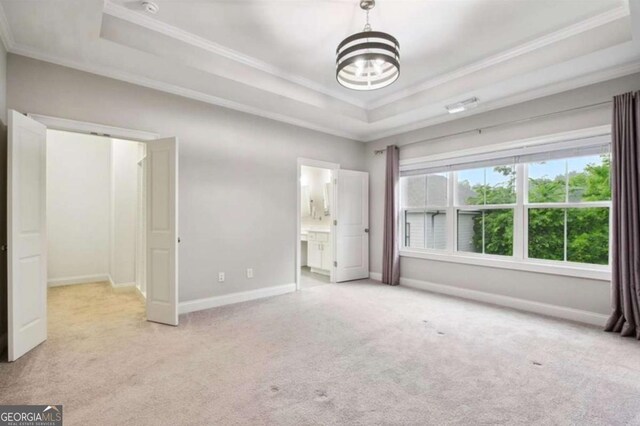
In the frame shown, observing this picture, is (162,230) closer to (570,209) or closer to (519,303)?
(519,303)

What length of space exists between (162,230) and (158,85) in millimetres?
A: 1728

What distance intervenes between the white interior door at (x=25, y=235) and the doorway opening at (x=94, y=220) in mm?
1539

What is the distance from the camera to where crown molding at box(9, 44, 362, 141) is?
9.93 feet

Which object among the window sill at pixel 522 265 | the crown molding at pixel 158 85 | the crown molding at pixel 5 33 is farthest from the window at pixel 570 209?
the crown molding at pixel 5 33

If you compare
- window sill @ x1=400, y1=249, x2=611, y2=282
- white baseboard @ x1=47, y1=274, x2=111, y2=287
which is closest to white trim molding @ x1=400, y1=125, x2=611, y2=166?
window sill @ x1=400, y1=249, x2=611, y2=282

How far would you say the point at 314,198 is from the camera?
729 centimetres

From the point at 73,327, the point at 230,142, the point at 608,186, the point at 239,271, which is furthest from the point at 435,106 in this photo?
the point at 73,327

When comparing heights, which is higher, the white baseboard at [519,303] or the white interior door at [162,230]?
the white interior door at [162,230]

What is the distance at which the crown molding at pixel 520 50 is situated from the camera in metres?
2.81

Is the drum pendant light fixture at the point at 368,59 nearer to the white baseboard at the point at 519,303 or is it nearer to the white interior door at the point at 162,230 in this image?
the white interior door at the point at 162,230

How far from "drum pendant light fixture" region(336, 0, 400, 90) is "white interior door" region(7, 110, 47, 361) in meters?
2.76

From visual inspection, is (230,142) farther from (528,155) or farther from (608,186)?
(608,186)

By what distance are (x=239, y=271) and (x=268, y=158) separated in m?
1.75

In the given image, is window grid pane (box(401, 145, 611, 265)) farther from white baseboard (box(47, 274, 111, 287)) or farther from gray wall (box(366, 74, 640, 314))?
white baseboard (box(47, 274, 111, 287))
